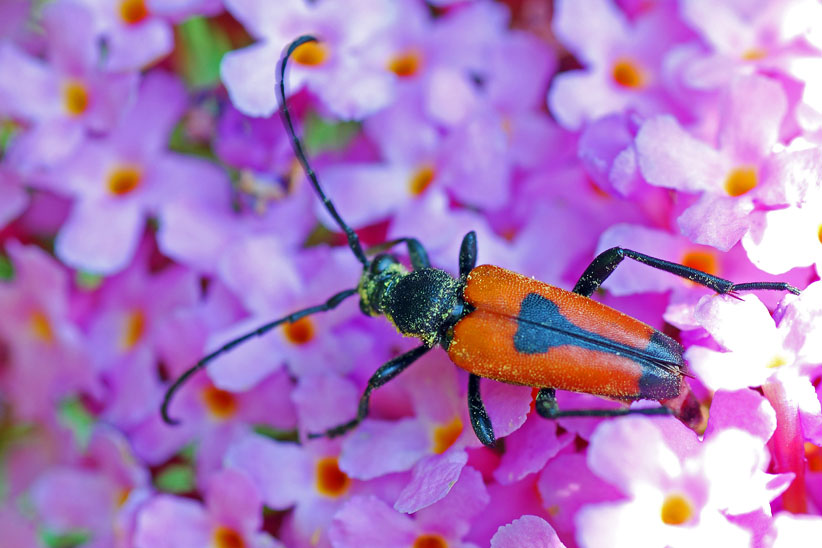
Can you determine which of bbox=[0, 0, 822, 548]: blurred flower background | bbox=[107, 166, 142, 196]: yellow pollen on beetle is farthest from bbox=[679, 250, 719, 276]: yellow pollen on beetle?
bbox=[107, 166, 142, 196]: yellow pollen on beetle

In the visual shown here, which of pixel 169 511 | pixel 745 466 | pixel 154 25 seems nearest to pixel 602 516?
pixel 745 466

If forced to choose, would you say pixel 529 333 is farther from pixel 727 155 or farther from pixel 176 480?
pixel 176 480

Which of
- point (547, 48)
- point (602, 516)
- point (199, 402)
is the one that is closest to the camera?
point (602, 516)

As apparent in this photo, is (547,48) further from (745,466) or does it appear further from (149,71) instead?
(745,466)

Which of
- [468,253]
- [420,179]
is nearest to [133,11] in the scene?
[420,179]

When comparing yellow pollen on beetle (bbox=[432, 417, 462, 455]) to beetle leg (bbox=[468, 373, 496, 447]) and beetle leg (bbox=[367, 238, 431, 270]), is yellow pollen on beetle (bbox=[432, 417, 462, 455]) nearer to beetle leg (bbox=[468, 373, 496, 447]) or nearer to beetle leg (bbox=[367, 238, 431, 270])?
beetle leg (bbox=[468, 373, 496, 447])

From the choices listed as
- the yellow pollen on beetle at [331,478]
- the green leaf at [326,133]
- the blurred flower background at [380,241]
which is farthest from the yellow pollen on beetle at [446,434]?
the green leaf at [326,133]
